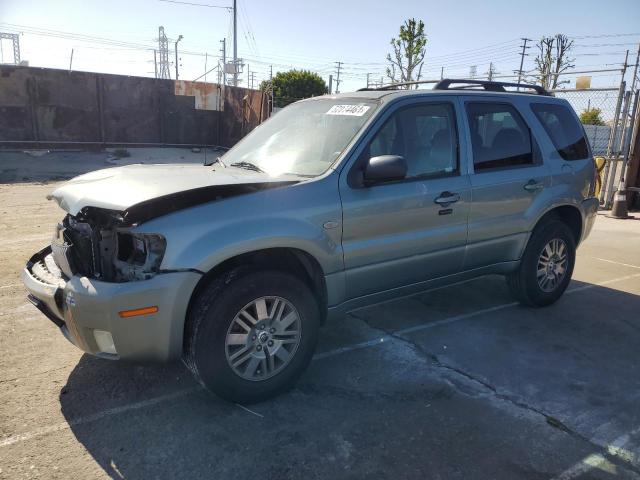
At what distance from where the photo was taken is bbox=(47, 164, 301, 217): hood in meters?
2.79

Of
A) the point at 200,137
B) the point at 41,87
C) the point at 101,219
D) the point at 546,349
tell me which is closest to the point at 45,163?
the point at 41,87

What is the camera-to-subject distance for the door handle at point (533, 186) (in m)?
4.43

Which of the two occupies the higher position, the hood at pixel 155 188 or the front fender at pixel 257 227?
the hood at pixel 155 188

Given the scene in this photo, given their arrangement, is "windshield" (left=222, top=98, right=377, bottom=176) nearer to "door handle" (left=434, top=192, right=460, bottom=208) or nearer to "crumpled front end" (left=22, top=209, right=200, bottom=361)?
"door handle" (left=434, top=192, right=460, bottom=208)

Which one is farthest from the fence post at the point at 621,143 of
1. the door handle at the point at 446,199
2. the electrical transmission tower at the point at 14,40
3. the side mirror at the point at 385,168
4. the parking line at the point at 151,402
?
the electrical transmission tower at the point at 14,40

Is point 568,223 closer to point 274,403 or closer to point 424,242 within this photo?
point 424,242

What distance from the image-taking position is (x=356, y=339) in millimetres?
4191

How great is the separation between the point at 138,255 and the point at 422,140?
2263mm

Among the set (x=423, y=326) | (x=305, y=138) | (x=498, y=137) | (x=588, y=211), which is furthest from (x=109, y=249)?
(x=588, y=211)

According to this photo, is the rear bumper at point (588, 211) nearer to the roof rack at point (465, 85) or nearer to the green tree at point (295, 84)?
the roof rack at point (465, 85)

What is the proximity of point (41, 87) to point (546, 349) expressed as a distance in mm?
17653

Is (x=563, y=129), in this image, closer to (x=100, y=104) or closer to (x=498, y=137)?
(x=498, y=137)

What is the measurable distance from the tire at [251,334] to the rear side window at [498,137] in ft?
6.53

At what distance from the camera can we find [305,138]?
3.79 metres
